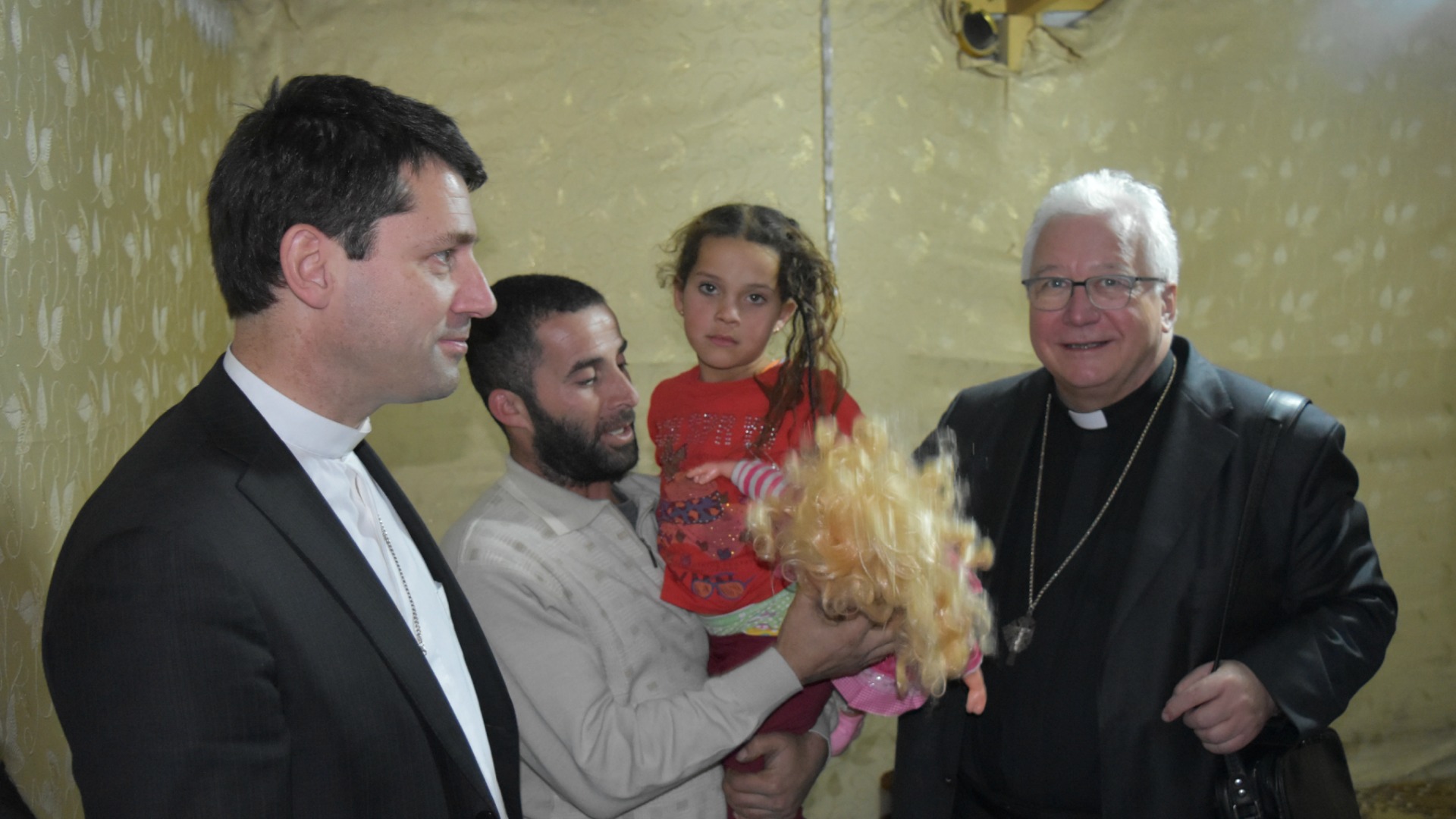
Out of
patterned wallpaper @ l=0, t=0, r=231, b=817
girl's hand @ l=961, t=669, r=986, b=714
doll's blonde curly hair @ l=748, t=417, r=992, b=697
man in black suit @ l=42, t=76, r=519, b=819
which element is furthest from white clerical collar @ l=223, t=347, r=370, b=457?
girl's hand @ l=961, t=669, r=986, b=714

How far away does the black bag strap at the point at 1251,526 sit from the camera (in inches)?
80.4

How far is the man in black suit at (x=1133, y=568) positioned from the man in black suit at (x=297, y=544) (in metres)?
1.22

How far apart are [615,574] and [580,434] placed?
309mm

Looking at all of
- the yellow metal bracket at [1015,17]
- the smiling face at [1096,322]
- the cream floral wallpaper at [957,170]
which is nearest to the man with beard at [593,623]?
the smiling face at [1096,322]

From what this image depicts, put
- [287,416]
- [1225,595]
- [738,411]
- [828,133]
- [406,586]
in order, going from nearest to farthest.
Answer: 1. [287,416]
2. [406,586]
3. [1225,595]
4. [738,411]
5. [828,133]

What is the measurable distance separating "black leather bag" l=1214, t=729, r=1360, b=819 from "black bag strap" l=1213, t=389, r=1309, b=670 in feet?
0.72

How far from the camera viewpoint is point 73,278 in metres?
2.12

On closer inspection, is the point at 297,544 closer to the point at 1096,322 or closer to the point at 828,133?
the point at 1096,322

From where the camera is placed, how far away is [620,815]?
2.05 metres

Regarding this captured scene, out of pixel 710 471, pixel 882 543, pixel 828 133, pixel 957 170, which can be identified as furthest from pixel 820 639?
pixel 957 170

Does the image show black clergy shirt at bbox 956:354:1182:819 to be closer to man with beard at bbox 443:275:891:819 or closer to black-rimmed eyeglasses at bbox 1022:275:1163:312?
black-rimmed eyeglasses at bbox 1022:275:1163:312

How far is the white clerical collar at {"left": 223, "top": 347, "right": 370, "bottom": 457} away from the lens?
1.41m

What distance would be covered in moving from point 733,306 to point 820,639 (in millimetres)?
1051

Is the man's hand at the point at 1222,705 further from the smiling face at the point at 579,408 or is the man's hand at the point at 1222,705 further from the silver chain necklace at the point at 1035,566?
the smiling face at the point at 579,408
